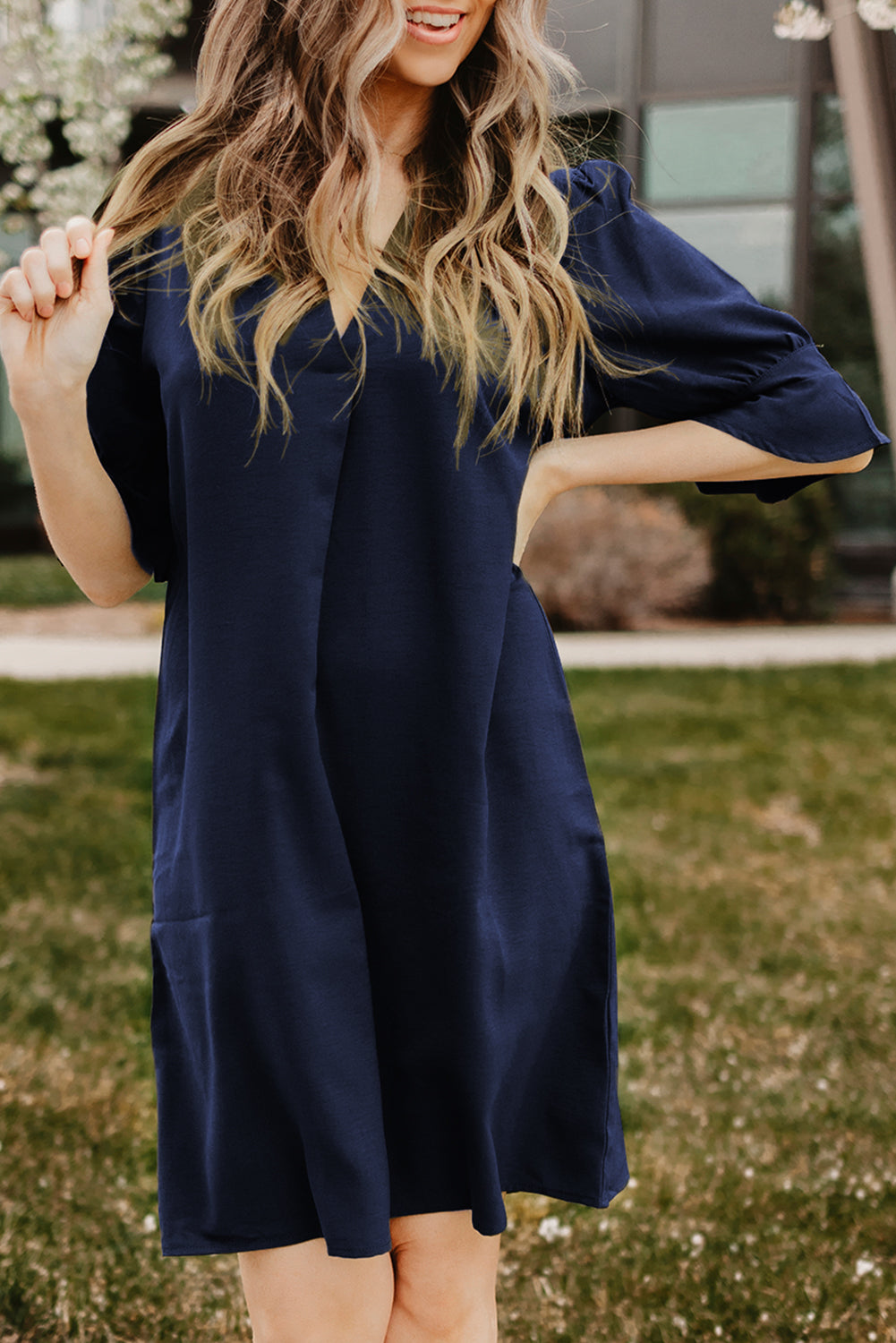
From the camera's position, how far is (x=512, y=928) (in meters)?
1.68

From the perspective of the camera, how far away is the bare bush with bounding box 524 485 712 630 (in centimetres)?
1093

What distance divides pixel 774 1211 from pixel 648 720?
4.75 m

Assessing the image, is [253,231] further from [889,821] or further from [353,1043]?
[889,821]

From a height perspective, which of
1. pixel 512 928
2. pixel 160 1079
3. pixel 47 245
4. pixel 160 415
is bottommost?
pixel 160 1079

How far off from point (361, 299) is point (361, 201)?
0.41ft

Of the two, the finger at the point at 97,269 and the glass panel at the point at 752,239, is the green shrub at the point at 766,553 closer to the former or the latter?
the glass panel at the point at 752,239

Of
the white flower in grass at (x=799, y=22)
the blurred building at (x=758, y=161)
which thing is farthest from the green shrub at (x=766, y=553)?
the white flower in grass at (x=799, y=22)

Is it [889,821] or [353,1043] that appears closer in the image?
[353,1043]

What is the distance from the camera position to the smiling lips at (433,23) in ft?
5.39

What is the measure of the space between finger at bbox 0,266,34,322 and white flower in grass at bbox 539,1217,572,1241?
2.45m

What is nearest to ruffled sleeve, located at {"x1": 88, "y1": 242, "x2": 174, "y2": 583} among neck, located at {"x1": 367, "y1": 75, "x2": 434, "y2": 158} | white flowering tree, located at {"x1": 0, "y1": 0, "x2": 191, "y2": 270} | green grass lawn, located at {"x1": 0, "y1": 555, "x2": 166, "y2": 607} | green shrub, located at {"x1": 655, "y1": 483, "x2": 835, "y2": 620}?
neck, located at {"x1": 367, "y1": 75, "x2": 434, "y2": 158}

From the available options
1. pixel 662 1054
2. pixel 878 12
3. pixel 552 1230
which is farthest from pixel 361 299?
pixel 662 1054

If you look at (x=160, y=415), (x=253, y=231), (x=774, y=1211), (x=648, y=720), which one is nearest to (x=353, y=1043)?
(x=160, y=415)

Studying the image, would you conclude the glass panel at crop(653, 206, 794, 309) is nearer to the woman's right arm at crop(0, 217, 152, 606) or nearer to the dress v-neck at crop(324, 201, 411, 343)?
the dress v-neck at crop(324, 201, 411, 343)
